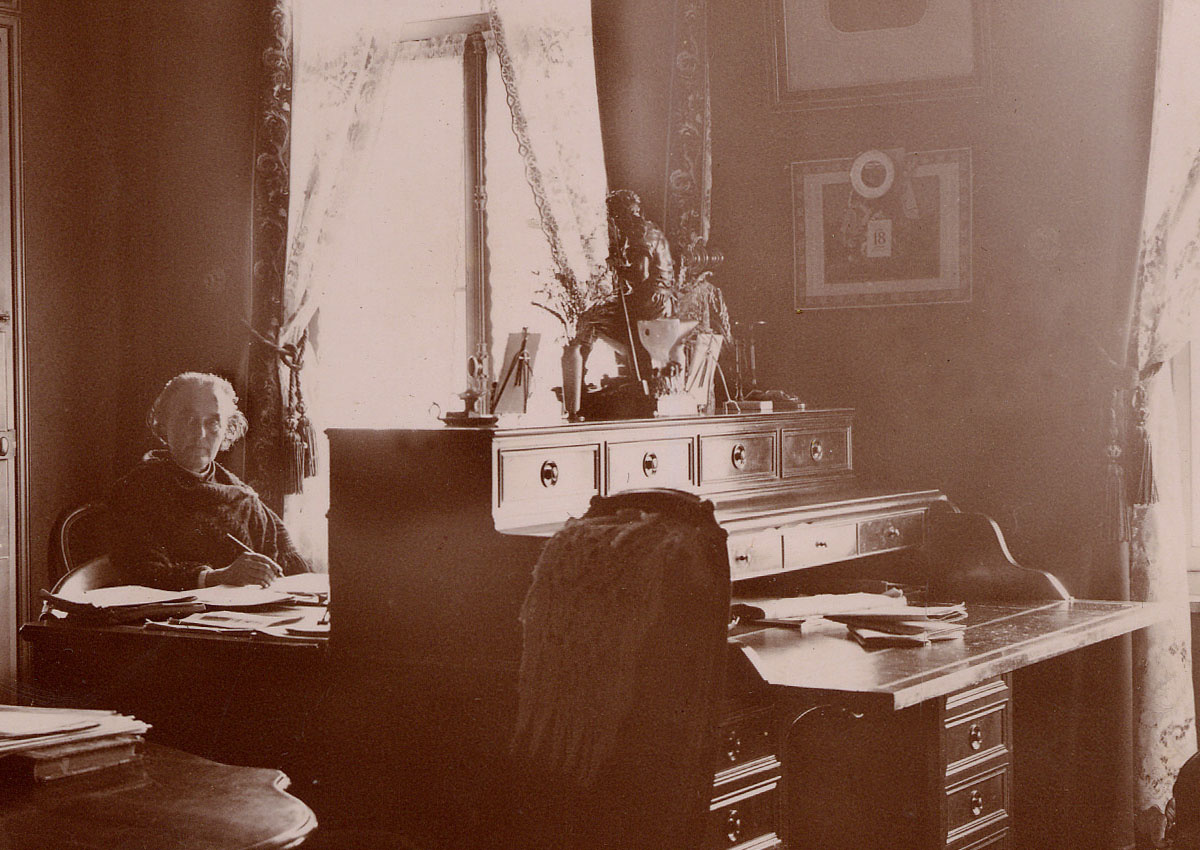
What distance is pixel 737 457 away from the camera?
146 inches

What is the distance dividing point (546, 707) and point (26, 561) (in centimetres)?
377

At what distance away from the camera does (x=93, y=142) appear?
241 inches

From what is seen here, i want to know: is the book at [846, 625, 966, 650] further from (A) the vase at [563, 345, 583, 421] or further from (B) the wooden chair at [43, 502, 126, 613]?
(B) the wooden chair at [43, 502, 126, 613]

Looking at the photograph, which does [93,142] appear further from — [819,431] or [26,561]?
[819,431]

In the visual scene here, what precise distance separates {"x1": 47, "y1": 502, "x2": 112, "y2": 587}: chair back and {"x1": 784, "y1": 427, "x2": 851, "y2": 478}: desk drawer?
8.83 ft

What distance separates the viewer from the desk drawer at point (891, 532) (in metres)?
3.72

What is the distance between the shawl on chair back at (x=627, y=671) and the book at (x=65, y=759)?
73 centimetres

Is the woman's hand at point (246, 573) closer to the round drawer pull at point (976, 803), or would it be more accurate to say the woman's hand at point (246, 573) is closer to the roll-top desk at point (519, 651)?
the roll-top desk at point (519, 651)

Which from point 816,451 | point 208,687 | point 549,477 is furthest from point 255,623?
point 816,451

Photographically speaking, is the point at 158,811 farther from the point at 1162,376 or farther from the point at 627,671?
the point at 1162,376

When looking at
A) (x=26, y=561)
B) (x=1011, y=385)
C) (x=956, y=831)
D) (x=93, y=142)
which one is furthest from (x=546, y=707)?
(x=93, y=142)

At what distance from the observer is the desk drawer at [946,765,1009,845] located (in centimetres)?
299

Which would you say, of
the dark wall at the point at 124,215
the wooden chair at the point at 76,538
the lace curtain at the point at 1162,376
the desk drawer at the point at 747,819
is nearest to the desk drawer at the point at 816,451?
the lace curtain at the point at 1162,376

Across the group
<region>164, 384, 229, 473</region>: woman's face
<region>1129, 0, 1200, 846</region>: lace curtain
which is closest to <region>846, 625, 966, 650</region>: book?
<region>1129, 0, 1200, 846</region>: lace curtain
